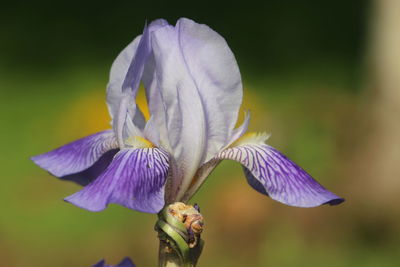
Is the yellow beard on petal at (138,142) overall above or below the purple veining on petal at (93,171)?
above

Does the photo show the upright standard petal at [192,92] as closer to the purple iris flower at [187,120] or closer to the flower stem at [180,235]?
the purple iris flower at [187,120]

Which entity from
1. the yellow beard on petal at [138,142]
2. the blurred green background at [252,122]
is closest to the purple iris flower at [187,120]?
the yellow beard on petal at [138,142]

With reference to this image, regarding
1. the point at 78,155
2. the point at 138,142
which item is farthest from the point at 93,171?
the point at 138,142

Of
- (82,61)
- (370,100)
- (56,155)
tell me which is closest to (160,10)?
(82,61)

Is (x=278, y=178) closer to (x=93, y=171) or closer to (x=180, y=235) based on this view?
(x=180, y=235)

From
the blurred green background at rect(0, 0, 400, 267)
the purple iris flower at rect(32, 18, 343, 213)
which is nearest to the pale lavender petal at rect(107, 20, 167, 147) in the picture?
the purple iris flower at rect(32, 18, 343, 213)

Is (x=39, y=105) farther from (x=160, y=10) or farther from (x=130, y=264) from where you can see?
(x=130, y=264)
